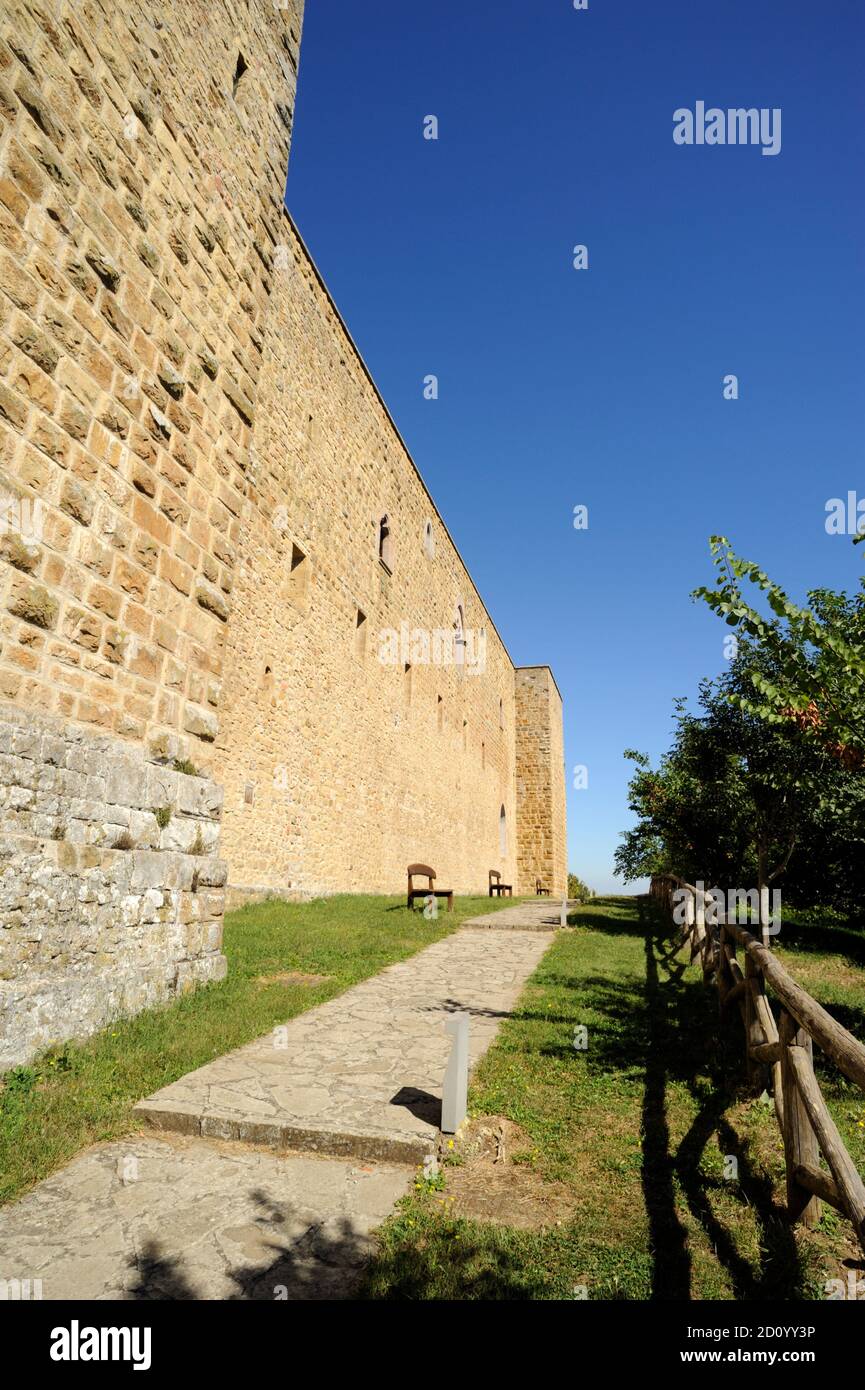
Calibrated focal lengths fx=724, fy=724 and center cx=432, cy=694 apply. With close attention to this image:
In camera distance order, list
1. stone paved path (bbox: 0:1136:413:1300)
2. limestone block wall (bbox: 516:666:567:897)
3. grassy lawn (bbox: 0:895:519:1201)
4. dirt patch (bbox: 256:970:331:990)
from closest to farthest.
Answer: stone paved path (bbox: 0:1136:413:1300) < grassy lawn (bbox: 0:895:519:1201) < dirt patch (bbox: 256:970:331:990) < limestone block wall (bbox: 516:666:567:897)

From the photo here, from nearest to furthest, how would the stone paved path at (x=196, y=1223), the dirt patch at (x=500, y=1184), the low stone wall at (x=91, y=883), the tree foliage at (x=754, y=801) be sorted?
1. the stone paved path at (x=196, y=1223)
2. the dirt patch at (x=500, y=1184)
3. the low stone wall at (x=91, y=883)
4. the tree foliage at (x=754, y=801)

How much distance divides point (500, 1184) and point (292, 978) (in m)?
3.95

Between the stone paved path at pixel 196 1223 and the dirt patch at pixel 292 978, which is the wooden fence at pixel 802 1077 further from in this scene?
the dirt patch at pixel 292 978

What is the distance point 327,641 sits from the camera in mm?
14125

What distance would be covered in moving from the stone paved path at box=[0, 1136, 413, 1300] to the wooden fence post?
175 centimetres

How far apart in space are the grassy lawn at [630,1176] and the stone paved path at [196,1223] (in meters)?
0.21

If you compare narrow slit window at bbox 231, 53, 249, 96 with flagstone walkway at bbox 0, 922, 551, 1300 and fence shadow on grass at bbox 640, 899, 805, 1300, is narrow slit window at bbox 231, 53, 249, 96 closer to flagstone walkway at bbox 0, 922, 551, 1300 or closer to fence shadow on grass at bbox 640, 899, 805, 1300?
flagstone walkway at bbox 0, 922, 551, 1300


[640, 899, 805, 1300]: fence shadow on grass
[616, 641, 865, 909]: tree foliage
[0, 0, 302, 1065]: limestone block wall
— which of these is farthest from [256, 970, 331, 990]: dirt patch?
[616, 641, 865, 909]: tree foliage

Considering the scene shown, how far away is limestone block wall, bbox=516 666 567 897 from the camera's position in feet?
116

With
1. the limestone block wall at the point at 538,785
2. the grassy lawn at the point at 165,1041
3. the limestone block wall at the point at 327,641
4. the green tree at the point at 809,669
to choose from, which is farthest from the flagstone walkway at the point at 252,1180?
the limestone block wall at the point at 538,785

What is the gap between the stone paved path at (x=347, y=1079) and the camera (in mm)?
3645

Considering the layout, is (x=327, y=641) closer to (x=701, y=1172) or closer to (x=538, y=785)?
(x=701, y=1172)

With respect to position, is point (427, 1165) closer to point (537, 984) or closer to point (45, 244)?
point (537, 984)
